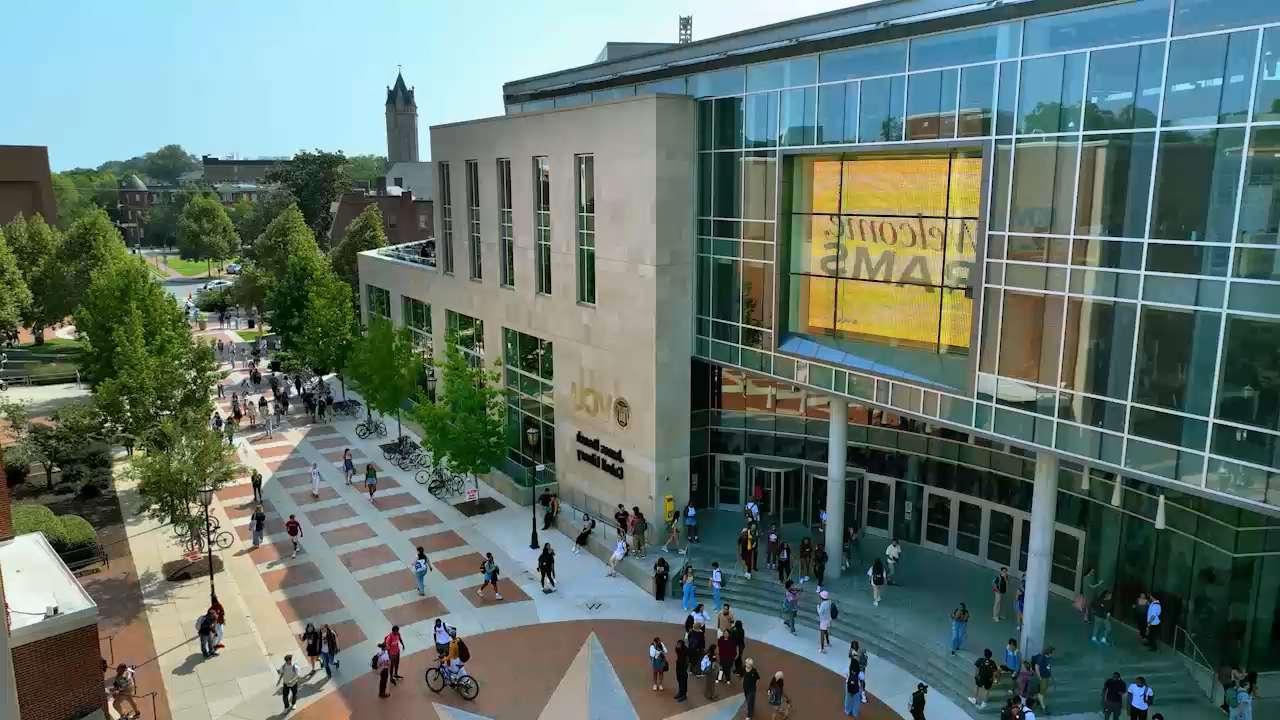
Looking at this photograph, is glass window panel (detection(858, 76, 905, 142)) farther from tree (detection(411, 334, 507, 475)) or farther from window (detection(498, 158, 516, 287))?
tree (detection(411, 334, 507, 475))

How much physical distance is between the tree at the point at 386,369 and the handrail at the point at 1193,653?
29072mm

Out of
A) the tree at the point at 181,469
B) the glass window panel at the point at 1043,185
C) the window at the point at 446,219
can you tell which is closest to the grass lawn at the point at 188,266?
the window at the point at 446,219

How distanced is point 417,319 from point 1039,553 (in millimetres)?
32661

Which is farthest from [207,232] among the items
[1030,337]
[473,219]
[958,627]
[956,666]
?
[1030,337]

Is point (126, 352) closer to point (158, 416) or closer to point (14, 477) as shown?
point (158, 416)

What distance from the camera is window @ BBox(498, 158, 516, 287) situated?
33188mm

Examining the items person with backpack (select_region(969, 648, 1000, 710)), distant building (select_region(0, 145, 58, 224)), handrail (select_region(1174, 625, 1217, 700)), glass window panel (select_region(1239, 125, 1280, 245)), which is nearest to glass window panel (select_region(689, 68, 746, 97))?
glass window panel (select_region(1239, 125, 1280, 245))

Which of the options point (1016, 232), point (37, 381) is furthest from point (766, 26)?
point (37, 381)

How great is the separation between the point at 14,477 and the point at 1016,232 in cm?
3535

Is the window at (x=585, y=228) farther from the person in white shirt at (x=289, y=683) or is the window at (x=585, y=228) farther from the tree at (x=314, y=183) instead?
the tree at (x=314, y=183)

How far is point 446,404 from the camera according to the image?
3108 cm

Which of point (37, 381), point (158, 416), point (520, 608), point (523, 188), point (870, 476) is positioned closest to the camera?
point (520, 608)

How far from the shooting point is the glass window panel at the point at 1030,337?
17422mm

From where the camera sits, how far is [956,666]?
19562 millimetres
